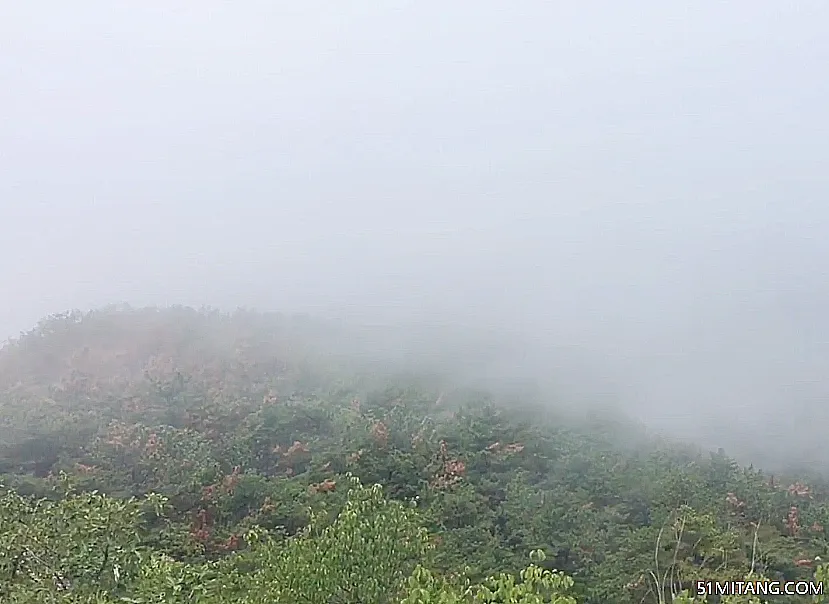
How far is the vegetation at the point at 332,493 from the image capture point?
8.34 meters

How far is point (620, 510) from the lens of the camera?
1590cm

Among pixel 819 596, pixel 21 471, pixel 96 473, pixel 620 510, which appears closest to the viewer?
pixel 819 596

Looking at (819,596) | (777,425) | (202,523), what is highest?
(819,596)

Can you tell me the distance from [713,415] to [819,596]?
1834 centimetres

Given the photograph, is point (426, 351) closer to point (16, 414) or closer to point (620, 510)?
point (16, 414)

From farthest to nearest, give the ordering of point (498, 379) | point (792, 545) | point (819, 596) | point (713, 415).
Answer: point (498, 379) < point (713, 415) < point (792, 545) < point (819, 596)

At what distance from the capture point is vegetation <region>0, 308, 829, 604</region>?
8.34m

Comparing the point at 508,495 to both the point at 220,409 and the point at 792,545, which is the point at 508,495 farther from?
the point at 220,409

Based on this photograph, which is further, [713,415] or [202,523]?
[713,415]

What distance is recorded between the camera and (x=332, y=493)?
1578 cm

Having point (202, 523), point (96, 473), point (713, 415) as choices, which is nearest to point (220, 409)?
point (96, 473)

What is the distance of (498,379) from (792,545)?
50.7 feet

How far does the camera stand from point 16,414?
24.3 m

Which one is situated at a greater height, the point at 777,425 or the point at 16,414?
the point at 16,414
